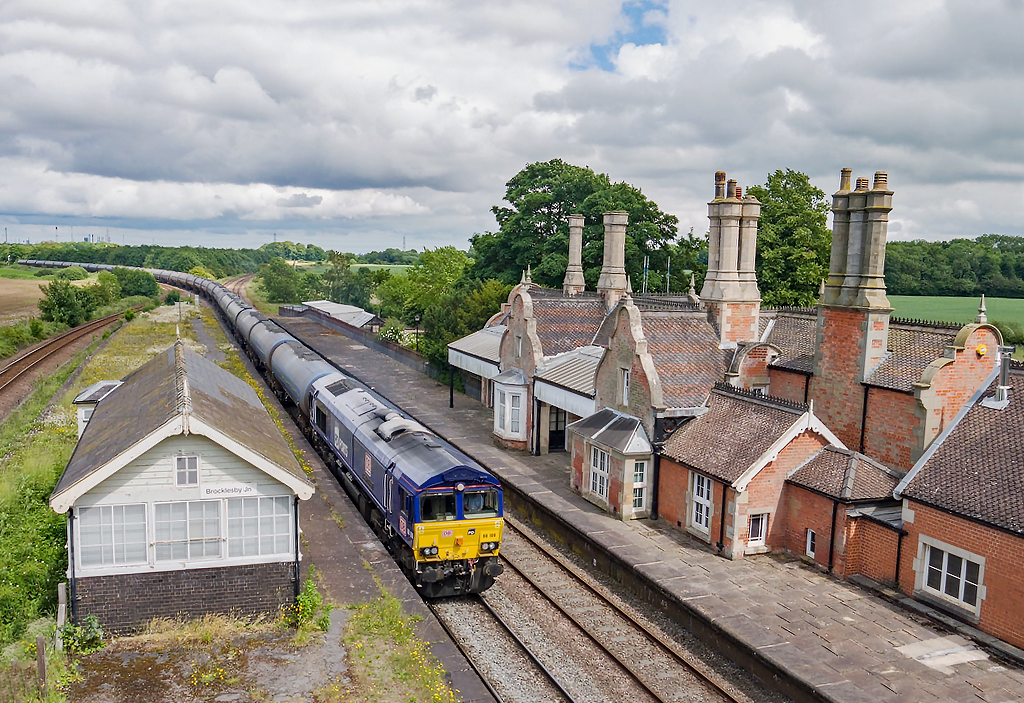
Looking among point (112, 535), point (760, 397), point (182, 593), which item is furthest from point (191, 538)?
point (760, 397)

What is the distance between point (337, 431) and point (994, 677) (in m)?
18.0

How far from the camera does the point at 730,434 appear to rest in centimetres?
2128

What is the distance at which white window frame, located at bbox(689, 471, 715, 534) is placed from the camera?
2064cm

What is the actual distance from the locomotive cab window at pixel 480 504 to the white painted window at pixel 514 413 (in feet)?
44.7

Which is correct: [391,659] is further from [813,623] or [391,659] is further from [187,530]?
[813,623]

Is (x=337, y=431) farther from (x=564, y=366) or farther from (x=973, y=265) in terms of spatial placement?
(x=973, y=265)

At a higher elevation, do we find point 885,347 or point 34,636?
point 885,347

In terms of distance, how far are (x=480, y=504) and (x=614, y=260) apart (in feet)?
66.2

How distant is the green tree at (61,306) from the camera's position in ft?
225

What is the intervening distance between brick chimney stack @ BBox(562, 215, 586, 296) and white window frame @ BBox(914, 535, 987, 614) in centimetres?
2323

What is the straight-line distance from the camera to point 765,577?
1864cm

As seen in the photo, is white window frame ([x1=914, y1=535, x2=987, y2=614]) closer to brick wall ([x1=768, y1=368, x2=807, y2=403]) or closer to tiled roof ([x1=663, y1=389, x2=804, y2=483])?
tiled roof ([x1=663, y1=389, x2=804, y2=483])

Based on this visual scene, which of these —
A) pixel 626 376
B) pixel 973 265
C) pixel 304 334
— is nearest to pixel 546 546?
pixel 626 376

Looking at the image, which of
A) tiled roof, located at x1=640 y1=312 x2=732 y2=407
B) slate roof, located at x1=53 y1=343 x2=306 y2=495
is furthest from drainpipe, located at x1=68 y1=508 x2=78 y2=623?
tiled roof, located at x1=640 y1=312 x2=732 y2=407
